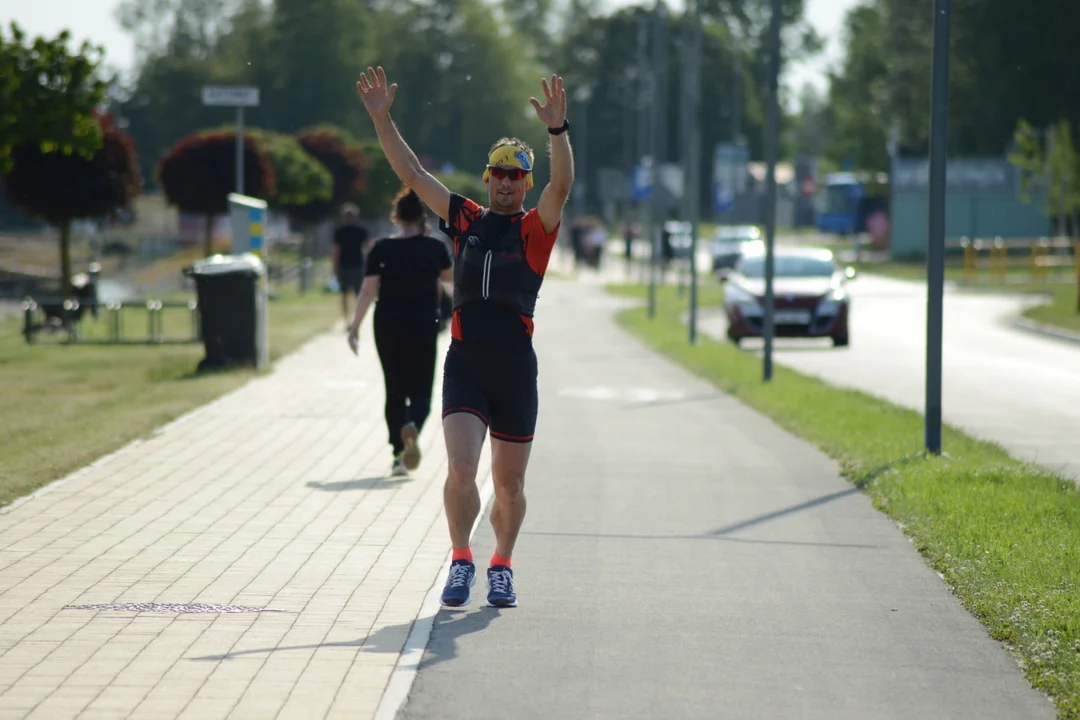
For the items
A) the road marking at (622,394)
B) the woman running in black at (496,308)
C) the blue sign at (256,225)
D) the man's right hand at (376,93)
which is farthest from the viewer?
the blue sign at (256,225)

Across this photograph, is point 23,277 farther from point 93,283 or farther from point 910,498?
point 910,498

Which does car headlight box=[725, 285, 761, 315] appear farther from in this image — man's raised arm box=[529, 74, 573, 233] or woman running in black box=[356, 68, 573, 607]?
man's raised arm box=[529, 74, 573, 233]

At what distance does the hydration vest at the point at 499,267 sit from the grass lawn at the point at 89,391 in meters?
3.89

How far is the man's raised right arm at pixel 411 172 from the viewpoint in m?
6.95

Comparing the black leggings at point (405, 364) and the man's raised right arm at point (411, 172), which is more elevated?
the man's raised right arm at point (411, 172)

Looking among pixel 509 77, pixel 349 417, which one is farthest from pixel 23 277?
pixel 509 77

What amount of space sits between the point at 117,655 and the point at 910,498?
5.28m

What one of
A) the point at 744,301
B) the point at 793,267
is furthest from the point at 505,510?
the point at 793,267

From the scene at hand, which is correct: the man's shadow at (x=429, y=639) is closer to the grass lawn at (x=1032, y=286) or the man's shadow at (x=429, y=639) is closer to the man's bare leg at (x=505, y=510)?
the man's bare leg at (x=505, y=510)

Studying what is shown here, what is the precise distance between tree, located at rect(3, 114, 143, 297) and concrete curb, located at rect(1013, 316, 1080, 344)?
15.8 meters

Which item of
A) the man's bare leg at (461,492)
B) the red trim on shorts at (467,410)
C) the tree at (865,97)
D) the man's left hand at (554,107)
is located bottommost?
the man's bare leg at (461,492)

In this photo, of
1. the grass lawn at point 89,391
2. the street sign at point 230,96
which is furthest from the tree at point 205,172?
the street sign at point 230,96

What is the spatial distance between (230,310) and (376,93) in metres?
Result: 12.0

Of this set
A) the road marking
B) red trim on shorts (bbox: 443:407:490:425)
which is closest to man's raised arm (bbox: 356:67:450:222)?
red trim on shorts (bbox: 443:407:490:425)
